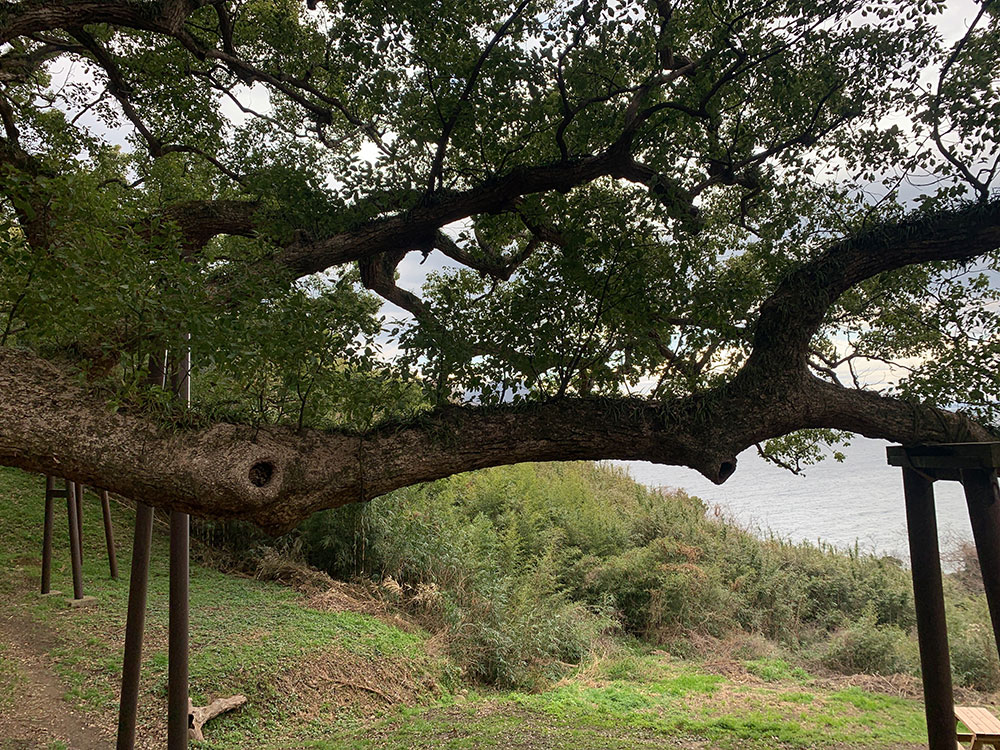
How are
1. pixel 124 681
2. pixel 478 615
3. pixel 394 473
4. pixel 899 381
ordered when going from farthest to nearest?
pixel 478 615 → pixel 899 381 → pixel 124 681 → pixel 394 473

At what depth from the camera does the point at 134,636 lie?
4254mm

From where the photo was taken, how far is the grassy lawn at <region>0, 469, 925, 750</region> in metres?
5.16

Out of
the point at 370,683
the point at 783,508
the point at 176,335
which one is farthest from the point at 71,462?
the point at 783,508

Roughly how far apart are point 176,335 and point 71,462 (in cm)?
74

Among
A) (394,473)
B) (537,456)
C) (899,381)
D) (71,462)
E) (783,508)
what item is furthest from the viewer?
(783,508)

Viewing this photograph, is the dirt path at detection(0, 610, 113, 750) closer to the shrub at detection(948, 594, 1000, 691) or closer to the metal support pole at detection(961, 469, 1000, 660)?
the metal support pole at detection(961, 469, 1000, 660)

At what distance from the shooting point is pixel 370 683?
6.05 m

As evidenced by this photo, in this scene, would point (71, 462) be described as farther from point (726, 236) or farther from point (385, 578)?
point (385, 578)

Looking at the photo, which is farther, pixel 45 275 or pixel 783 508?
pixel 783 508

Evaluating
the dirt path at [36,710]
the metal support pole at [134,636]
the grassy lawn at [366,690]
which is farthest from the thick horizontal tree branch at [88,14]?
the grassy lawn at [366,690]

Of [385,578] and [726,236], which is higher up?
[726,236]

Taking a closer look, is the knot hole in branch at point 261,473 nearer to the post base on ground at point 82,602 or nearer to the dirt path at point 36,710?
the dirt path at point 36,710

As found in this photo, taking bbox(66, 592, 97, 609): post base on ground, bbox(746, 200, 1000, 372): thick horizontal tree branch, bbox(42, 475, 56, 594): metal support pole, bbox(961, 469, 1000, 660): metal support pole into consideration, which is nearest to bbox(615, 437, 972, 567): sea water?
bbox(961, 469, 1000, 660): metal support pole

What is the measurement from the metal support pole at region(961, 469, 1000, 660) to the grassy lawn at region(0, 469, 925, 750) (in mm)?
2581
